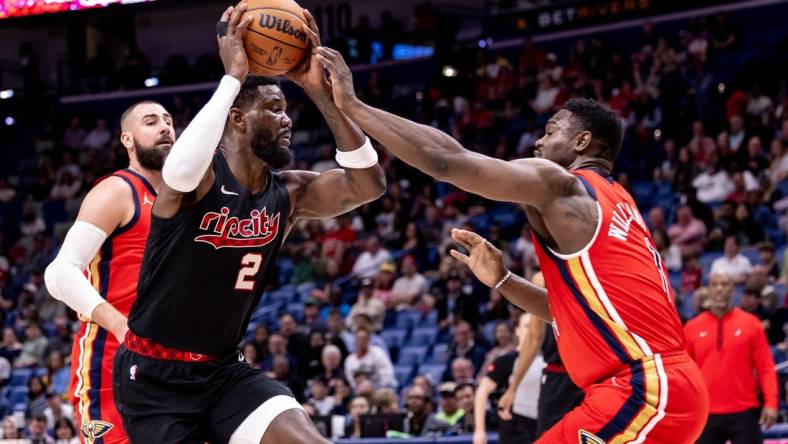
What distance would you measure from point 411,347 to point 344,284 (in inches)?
98.0

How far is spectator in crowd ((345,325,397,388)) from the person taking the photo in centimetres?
1299

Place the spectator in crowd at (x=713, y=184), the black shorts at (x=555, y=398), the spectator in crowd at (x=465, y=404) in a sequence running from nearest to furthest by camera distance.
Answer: the black shorts at (x=555, y=398) < the spectator in crowd at (x=465, y=404) < the spectator in crowd at (x=713, y=184)

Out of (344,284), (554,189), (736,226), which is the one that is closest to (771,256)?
(736,226)

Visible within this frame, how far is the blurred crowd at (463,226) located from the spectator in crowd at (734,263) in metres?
0.02

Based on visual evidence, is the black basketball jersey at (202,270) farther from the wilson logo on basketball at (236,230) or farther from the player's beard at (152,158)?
the player's beard at (152,158)

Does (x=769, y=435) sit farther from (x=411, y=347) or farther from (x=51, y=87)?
(x=51, y=87)

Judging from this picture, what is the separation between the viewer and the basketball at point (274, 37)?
183 inches

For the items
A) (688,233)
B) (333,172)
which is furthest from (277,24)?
(688,233)

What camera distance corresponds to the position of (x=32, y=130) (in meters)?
25.4

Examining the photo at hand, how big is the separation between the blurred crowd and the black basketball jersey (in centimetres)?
613

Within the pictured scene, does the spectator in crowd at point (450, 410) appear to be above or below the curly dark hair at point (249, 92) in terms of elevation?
below

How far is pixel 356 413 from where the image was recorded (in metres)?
11.4

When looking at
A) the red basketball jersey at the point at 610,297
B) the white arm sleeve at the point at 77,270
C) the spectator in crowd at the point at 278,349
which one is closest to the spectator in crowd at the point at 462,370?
the spectator in crowd at the point at 278,349

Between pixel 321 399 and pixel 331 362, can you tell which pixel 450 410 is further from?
pixel 331 362
